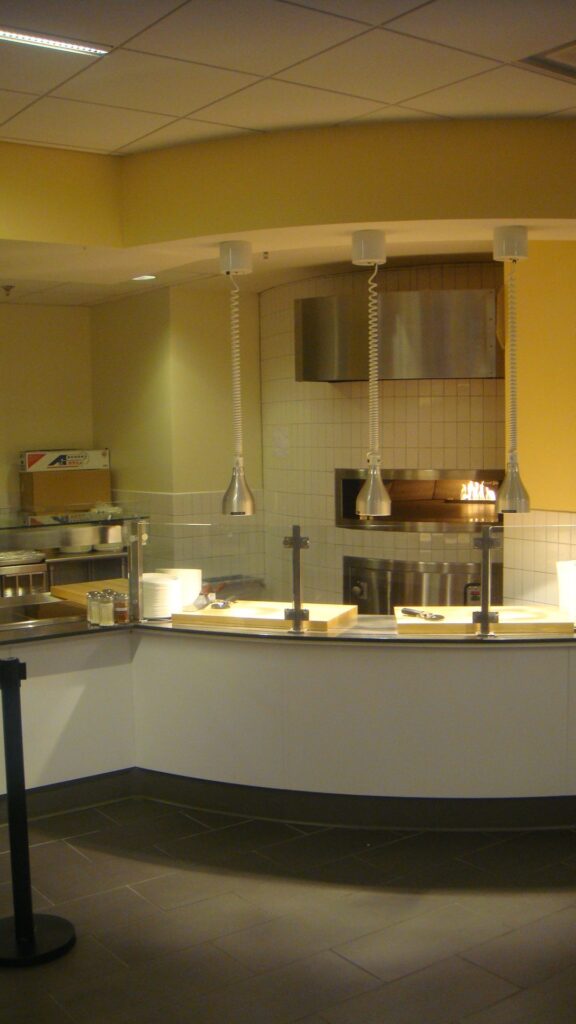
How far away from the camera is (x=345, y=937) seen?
329 cm

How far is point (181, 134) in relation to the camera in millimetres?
4324

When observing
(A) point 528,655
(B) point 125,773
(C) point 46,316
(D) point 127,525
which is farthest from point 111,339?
(A) point 528,655

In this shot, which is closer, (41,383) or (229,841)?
(229,841)

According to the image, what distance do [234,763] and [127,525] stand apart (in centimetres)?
113

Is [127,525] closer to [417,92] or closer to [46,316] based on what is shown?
[417,92]

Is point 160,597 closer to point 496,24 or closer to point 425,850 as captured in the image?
point 425,850

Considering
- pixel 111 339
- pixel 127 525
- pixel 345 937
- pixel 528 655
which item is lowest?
pixel 345 937

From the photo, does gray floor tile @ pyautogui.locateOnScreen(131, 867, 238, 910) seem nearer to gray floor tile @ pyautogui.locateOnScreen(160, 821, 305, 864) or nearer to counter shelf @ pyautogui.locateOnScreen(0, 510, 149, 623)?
gray floor tile @ pyautogui.locateOnScreen(160, 821, 305, 864)

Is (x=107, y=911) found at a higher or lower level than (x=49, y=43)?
lower

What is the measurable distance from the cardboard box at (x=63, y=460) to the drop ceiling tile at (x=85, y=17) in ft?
16.4

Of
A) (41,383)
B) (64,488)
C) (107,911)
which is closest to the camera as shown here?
(107,911)

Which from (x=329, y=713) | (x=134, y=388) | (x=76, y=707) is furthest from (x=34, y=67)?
(x=134, y=388)

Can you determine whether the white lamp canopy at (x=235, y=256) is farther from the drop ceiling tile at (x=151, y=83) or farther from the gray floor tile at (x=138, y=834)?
the gray floor tile at (x=138, y=834)

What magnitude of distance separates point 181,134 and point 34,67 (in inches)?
38.0
